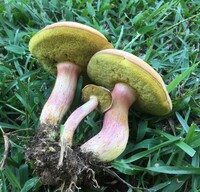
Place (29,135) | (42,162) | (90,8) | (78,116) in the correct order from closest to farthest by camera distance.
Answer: (42,162), (78,116), (29,135), (90,8)

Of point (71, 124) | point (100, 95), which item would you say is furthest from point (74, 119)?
point (100, 95)

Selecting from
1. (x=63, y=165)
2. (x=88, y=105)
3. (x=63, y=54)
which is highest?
(x=63, y=54)

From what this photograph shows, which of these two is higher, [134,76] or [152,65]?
[134,76]

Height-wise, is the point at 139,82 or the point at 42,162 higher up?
the point at 139,82

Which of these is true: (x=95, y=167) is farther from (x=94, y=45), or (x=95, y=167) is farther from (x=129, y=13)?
(x=129, y=13)

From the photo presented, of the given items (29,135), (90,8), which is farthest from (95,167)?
(90,8)

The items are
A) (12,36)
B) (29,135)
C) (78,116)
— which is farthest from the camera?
(12,36)

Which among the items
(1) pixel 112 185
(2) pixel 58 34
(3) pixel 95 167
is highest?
(2) pixel 58 34

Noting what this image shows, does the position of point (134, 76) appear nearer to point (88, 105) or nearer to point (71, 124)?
point (88, 105)
